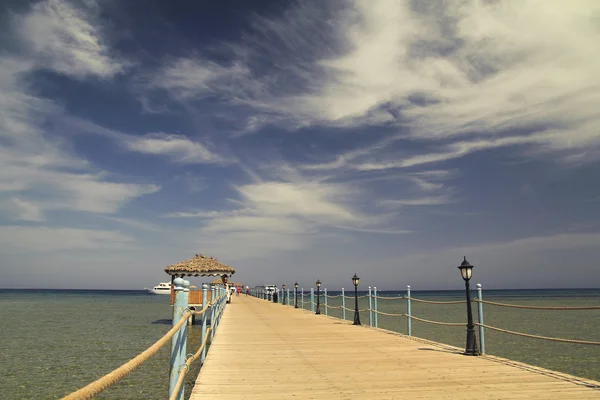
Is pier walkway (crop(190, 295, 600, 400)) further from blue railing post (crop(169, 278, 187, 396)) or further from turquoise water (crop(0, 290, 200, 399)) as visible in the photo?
turquoise water (crop(0, 290, 200, 399))

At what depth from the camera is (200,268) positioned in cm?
2961

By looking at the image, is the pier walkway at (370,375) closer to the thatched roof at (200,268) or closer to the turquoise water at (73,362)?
the turquoise water at (73,362)

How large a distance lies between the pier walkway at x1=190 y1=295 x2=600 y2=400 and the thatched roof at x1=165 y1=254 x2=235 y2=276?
18.8 meters

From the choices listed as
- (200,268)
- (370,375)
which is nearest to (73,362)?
(370,375)

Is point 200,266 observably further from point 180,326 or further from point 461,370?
point 180,326

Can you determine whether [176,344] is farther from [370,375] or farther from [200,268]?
[200,268]

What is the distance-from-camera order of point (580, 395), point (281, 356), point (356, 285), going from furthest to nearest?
point (356, 285)
point (281, 356)
point (580, 395)

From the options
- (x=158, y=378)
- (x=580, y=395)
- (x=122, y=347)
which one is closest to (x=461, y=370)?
(x=580, y=395)

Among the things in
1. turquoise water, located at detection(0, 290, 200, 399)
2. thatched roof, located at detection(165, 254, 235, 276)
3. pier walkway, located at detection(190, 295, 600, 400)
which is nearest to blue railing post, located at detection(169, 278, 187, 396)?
pier walkway, located at detection(190, 295, 600, 400)

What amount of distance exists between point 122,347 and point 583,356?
671 inches

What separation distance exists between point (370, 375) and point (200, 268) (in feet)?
78.4

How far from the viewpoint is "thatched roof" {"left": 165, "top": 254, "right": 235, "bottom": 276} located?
28.8 meters

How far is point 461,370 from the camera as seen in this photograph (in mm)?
7359

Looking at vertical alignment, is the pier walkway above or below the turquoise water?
above
